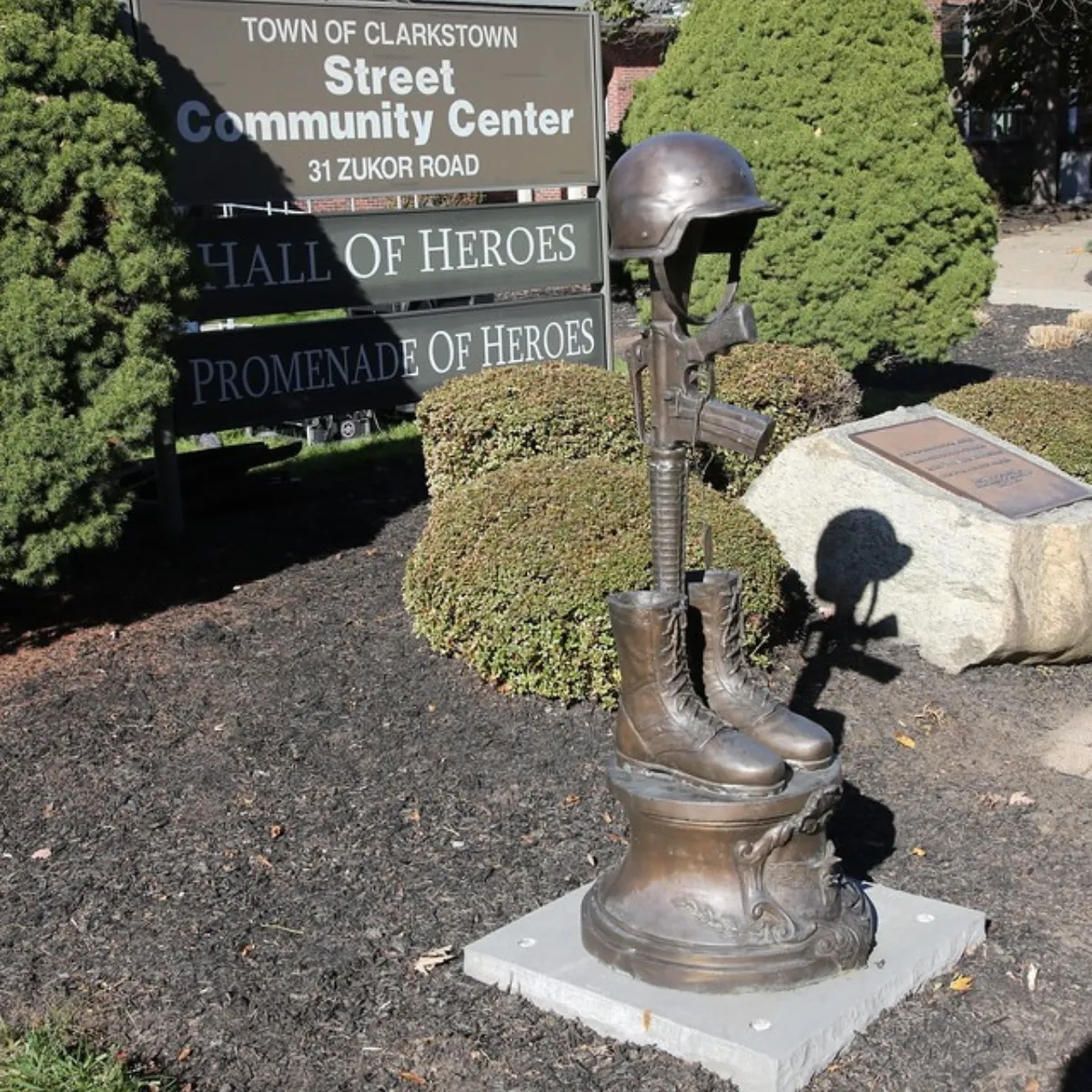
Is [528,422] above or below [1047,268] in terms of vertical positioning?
above

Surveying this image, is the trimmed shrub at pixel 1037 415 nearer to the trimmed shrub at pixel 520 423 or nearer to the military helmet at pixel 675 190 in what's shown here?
the trimmed shrub at pixel 520 423

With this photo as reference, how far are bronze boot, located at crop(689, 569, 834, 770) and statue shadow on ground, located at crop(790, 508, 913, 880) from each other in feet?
5.74

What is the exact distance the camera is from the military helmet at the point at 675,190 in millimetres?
3424

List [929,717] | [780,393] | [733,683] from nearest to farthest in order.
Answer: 1. [733,683]
2. [929,717]
3. [780,393]

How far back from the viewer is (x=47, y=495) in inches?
215

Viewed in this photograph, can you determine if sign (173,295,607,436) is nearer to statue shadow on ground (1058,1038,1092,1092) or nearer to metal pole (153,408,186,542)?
metal pole (153,408,186,542)

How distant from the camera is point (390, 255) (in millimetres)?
7676

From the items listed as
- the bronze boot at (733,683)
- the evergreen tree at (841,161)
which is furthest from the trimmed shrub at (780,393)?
the bronze boot at (733,683)

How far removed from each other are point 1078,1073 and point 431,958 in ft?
5.03

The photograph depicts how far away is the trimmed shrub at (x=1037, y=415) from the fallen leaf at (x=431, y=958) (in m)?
4.24

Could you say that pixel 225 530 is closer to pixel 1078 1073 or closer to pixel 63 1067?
pixel 63 1067

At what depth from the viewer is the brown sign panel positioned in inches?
239

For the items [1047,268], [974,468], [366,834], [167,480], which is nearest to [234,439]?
[167,480]

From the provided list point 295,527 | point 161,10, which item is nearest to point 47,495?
point 295,527
